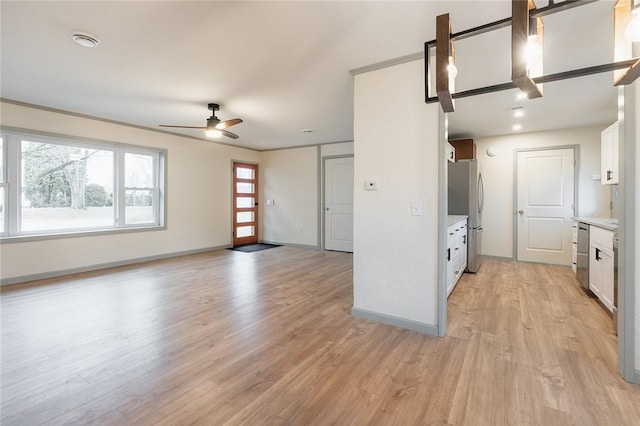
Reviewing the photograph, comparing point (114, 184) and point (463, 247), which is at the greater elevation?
point (114, 184)

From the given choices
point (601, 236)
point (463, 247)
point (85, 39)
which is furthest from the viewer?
point (463, 247)

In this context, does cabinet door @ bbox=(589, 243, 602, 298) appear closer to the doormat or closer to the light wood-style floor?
the light wood-style floor

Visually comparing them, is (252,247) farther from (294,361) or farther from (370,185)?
(294,361)

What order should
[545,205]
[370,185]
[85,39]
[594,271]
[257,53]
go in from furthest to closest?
[545,205] < [594,271] < [370,185] < [257,53] < [85,39]

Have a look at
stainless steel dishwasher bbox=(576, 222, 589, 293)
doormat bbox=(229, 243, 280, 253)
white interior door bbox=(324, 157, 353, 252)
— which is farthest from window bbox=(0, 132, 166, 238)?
stainless steel dishwasher bbox=(576, 222, 589, 293)

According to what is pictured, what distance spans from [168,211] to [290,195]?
2801 mm

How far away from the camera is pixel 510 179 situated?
548cm

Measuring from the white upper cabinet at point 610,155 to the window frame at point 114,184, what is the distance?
22.7 feet

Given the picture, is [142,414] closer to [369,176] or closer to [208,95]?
[369,176]

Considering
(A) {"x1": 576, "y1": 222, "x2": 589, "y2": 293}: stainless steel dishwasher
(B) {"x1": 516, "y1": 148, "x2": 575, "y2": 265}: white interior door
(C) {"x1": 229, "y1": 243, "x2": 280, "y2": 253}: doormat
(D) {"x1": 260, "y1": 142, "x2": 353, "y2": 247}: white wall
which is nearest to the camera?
(A) {"x1": 576, "y1": 222, "x2": 589, "y2": 293}: stainless steel dishwasher

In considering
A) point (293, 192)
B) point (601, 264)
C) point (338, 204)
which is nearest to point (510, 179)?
point (601, 264)

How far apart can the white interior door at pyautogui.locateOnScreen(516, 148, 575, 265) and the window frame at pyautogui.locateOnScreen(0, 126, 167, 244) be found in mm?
6871

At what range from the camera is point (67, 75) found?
3.11 metres

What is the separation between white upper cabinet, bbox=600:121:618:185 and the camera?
3.38 m
